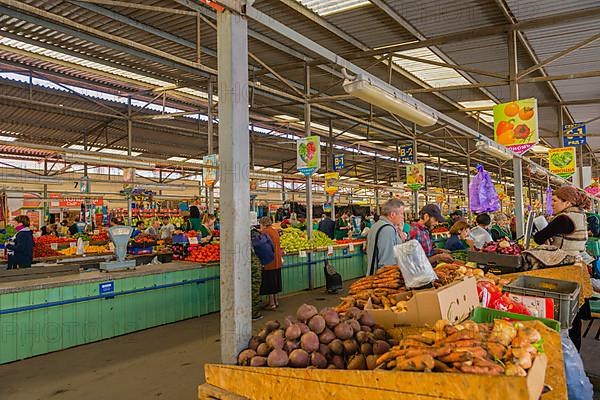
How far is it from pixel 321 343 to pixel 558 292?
79.5 inches

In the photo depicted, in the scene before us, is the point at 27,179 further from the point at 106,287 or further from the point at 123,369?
the point at 123,369

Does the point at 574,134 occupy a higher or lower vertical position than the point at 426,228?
higher

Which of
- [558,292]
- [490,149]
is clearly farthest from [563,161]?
[558,292]


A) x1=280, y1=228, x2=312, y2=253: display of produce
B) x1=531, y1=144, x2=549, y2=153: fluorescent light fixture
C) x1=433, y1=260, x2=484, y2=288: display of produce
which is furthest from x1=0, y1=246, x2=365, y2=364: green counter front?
x1=531, y1=144, x2=549, y2=153: fluorescent light fixture

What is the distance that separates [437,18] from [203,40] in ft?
13.8

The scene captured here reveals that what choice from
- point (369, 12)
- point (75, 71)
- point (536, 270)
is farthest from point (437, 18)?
point (75, 71)

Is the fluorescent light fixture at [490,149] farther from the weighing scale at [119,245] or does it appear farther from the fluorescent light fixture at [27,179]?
the fluorescent light fixture at [27,179]

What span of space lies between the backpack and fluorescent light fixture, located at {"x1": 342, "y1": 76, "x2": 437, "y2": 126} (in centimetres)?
358

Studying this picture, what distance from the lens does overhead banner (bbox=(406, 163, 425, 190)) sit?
13326 millimetres

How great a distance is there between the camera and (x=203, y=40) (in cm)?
819

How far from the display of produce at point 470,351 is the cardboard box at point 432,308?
12.1 inches

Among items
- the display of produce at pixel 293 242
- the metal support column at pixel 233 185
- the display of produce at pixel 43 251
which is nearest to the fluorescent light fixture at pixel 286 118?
the display of produce at pixel 293 242

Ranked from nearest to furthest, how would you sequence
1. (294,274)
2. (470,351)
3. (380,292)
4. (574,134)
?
(470,351), (380,292), (294,274), (574,134)

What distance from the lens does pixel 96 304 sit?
5.79m
